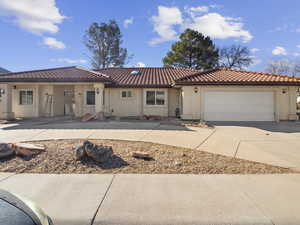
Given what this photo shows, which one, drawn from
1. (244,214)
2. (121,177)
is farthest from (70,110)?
(244,214)

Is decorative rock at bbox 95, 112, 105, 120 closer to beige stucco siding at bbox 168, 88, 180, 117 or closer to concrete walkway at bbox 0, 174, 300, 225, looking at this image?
beige stucco siding at bbox 168, 88, 180, 117

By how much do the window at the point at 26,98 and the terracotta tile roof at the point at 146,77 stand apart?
7.03 meters

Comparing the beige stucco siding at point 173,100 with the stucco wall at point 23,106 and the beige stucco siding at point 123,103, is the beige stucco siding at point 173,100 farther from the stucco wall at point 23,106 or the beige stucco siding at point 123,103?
the stucco wall at point 23,106

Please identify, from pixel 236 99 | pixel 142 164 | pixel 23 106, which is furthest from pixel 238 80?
pixel 23 106

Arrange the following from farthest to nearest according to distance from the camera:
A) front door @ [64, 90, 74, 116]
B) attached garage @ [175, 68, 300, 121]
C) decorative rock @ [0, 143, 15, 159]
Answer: front door @ [64, 90, 74, 116]
attached garage @ [175, 68, 300, 121]
decorative rock @ [0, 143, 15, 159]

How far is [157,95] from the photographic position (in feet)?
52.5

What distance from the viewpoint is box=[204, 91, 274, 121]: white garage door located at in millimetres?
13359

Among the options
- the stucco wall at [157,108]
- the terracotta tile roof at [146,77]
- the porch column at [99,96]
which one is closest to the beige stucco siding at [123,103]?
the stucco wall at [157,108]

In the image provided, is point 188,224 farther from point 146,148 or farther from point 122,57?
point 122,57

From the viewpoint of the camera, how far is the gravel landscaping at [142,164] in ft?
15.6

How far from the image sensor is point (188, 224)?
274 cm

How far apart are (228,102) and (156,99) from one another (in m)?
5.73

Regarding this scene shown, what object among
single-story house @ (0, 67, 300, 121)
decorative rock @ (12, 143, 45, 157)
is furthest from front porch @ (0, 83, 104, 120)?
decorative rock @ (12, 143, 45, 157)

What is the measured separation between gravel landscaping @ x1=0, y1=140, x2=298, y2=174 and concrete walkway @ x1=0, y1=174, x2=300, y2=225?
347 mm
